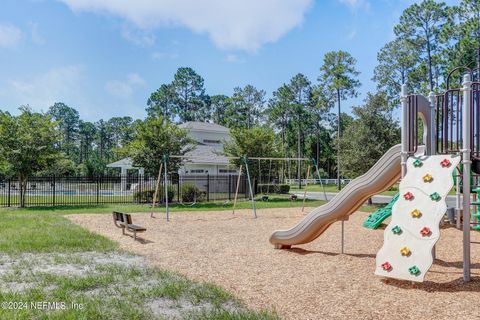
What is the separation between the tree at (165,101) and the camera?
218 feet

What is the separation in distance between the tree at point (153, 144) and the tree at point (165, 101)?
4589cm

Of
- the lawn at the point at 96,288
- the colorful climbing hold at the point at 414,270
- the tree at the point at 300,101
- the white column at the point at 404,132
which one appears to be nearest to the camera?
the lawn at the point at 96,288

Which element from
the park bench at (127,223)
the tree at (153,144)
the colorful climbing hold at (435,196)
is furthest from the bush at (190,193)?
the colorful climbing hold at (435,196)

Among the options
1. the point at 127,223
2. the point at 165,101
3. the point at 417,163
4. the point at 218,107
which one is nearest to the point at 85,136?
the point at 165,101

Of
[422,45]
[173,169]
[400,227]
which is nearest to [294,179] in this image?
[422,45]

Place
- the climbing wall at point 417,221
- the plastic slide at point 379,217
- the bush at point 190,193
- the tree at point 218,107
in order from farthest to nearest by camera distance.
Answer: the tree at point 218,107 → the bush at point 190,193 → the plastic slide at point 379,217 → the climbing wall at point 417,221

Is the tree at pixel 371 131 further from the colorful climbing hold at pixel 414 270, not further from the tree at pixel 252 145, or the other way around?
the colorful climbing hold at pixel 414 270

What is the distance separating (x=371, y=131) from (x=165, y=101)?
151ft

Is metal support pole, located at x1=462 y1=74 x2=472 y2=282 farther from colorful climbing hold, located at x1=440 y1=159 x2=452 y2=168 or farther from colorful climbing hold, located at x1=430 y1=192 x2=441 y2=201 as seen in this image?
colorful climbing hold, located at x1=430 y1=192 x2=441 y2=201

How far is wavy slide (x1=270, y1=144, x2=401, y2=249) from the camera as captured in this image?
7766 millimetres

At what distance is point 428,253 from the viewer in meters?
5.62

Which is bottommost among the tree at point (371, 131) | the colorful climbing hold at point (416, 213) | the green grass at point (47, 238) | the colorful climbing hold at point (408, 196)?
the green grass at point (47, 238)

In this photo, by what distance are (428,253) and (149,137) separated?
16836 millimetres

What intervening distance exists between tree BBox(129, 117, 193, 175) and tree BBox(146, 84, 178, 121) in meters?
45.9
